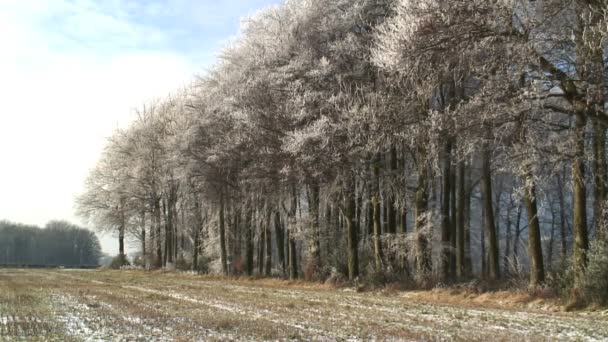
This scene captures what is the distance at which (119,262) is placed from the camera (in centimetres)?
6488

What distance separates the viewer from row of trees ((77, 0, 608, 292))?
16359 mm

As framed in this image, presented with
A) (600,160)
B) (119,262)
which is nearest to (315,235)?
(600,160)

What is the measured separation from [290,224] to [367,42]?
10394 millimetres

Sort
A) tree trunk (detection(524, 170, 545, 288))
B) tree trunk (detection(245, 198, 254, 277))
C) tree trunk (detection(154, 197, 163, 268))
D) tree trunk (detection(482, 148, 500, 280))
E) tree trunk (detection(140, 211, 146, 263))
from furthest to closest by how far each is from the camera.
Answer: tree trunk (detection(140, 211, 146, 263)) → tree trunk (detection(154, 197, 163, 268)) → tree trunk (detection(245, 198, 254, 277)) → tree trunk (detection(482, 148, 500, 280)) → tree trunk (detection(524, 170, 545, 288))

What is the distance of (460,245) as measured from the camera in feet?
98.3

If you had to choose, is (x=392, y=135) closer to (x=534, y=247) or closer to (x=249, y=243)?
(x=534, y=247)

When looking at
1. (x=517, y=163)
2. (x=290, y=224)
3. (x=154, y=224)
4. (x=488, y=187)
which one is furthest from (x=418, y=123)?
(x=154, y=224)

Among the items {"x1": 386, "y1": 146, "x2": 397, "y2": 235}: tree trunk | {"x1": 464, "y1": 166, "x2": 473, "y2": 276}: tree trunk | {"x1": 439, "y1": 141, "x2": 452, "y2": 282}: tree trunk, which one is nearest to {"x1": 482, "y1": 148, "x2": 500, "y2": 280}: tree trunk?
{"x1": 464, "y1": 166, "x2": 473, "y2": 276}: tree trunk

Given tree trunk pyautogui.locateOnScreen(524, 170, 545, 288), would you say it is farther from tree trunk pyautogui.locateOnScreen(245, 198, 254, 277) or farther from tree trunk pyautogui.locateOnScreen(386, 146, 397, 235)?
tree trunk pyautogui.locateOnScreen(245, 198, 254, 277)

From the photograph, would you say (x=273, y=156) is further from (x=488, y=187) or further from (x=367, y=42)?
(x=488, y=187)

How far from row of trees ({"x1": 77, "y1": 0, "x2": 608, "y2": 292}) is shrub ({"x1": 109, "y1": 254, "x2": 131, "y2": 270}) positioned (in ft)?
48.6

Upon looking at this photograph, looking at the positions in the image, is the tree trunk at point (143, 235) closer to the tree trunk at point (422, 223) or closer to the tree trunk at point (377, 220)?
the tree trunk at point (377, 220)

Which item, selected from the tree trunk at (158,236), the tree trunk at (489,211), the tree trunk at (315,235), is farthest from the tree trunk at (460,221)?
the tree trunk at (158,236)

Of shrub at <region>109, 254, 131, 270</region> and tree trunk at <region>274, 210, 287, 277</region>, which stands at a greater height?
tree trunk at <region>274, 210, 287, 277</region>
